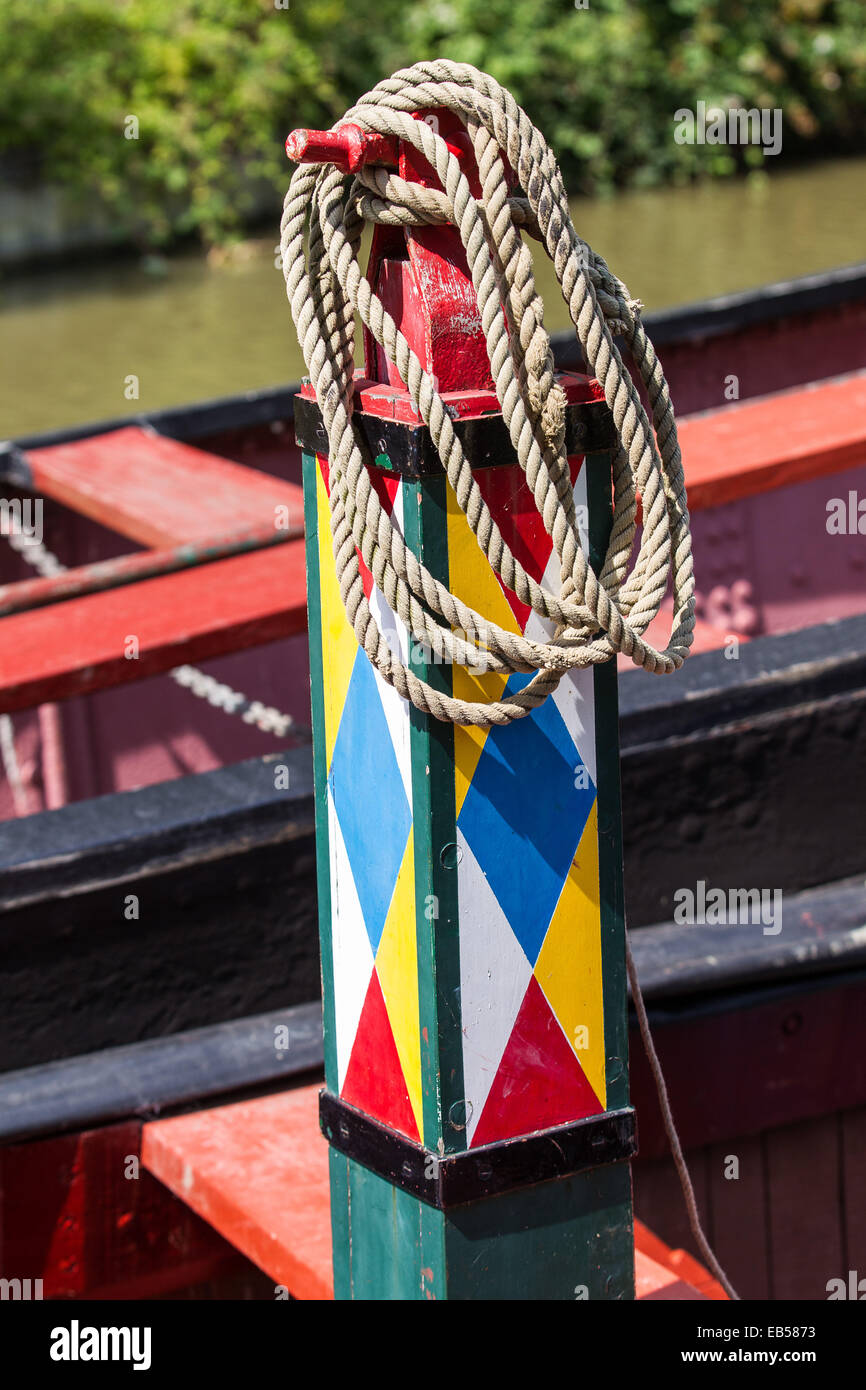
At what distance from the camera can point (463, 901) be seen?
59.1 inches

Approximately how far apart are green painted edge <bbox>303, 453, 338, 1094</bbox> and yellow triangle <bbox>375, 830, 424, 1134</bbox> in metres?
0.09

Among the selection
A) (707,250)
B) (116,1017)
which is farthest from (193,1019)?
(707,250)

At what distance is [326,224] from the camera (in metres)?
1.52

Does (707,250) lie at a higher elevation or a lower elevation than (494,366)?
higher

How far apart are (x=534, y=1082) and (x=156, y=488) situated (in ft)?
7.84

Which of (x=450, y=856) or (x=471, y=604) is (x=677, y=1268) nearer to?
(x=450, y=856)

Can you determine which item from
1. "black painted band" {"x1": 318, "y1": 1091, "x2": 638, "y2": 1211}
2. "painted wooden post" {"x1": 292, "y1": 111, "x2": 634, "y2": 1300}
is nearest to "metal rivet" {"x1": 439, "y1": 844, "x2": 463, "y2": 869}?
"painted wooden post" {"x1": 292, "y1": 111, "x2": 634, "y2": 1300}

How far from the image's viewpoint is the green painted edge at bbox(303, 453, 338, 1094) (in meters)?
1.60

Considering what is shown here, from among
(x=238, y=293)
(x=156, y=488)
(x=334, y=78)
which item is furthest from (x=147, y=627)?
(x=334, y=78)

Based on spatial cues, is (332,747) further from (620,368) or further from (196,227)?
(196,227)

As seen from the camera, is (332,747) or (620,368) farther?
(332,747)

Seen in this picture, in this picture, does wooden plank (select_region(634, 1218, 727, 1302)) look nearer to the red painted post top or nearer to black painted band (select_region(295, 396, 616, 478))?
black painted band (select_region(295, 396, 616, 478))

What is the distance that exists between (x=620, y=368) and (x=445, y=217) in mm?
182

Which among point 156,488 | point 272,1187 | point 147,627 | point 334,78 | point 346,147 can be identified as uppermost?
point 334,78
